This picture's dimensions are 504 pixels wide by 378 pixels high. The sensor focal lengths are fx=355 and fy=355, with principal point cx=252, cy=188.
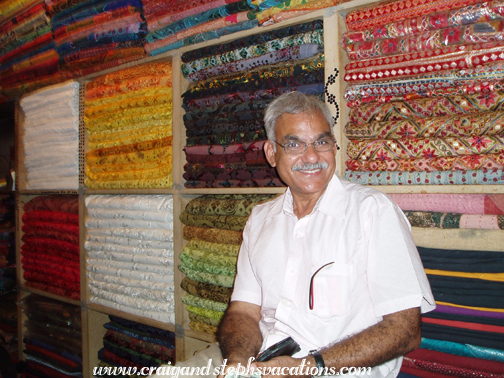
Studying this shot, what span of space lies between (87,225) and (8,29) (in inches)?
76.9

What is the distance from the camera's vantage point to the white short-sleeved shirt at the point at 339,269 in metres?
1.12

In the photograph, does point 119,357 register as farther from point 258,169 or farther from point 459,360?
point 459,360

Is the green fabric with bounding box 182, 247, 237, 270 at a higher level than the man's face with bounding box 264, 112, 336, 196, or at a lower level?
lower

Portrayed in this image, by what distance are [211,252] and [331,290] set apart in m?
0.89

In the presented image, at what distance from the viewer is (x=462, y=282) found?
1321 mm

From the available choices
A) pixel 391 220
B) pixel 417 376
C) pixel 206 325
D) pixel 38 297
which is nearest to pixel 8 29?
pixel 38 297

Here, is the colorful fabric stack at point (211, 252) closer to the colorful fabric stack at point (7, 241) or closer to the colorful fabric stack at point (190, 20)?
the colorful fabric stack at point (190, 20)

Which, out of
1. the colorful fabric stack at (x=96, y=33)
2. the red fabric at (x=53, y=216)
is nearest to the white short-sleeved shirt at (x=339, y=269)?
the colorful fabric stack at (x=96, y=33)

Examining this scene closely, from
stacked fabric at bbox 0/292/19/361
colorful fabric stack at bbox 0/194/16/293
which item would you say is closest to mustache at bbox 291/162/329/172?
colorful fabric stack at bbox 0/194/16/293

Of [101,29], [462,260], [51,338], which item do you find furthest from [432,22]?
[51,338]

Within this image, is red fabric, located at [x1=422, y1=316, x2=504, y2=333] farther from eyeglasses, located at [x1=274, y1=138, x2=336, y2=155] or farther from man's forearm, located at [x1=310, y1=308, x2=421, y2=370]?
eyeglasses, located at [x1=274, y1=138, x2=336, y2=155]

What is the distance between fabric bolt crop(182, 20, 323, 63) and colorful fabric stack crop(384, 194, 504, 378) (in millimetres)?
871

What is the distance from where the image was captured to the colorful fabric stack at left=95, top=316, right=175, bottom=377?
7.70 feet

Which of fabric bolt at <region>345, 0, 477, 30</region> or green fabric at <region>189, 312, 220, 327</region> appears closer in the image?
fabric bolt at <region>345, 0, 477, 30</region>
